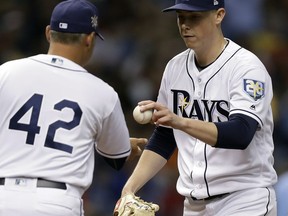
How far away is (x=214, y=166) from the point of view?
520cm

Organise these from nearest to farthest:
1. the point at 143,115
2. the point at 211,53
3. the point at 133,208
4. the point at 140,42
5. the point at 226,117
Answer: the point at 143,115 < the point at 133,208 < the point at 226,117 < the point at 211,53 < the point at 140,42

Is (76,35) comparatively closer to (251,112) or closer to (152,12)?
(251,112)

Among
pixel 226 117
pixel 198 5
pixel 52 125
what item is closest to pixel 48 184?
pixel 52 125

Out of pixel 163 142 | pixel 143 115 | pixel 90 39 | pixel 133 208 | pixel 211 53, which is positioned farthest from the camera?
pixel 163 142

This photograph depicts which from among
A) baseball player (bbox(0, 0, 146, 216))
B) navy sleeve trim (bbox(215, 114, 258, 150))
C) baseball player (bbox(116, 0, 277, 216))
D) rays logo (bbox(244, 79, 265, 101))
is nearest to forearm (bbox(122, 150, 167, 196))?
baseball player (bbox(116, 0, 277, 216))

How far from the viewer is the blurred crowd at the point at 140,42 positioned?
9.89 metres

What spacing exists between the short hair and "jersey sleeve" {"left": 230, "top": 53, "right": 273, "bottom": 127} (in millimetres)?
871

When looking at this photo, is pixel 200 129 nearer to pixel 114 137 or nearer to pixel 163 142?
pixel 114 137

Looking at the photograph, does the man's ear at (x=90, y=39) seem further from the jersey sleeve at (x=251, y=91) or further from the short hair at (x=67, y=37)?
the jersey sleeve at (x=251, y=91)

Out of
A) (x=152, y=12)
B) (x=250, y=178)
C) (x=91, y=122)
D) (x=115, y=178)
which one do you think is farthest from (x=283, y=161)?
(x=91, y=122)

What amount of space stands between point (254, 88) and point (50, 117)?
1129 mm

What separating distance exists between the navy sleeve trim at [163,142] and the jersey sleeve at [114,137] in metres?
0.50

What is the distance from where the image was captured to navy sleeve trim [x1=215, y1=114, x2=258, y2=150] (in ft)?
15.9

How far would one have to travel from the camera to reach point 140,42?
10836mm
